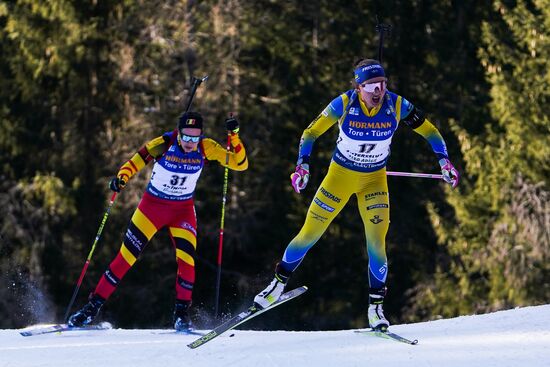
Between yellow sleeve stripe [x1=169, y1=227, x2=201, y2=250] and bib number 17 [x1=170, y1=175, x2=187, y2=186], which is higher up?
bib number 17 [x1=170, y1=175, x2=187, y2=186]

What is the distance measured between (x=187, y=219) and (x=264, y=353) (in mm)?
2181

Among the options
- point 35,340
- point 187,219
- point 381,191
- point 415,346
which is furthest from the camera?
point 187,219

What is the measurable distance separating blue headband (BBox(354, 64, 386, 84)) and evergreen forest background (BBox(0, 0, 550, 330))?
11615 mm

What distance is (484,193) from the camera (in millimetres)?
19703

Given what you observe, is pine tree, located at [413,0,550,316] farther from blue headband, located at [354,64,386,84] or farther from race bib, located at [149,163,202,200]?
blue headband, located at [354,64,386,84]

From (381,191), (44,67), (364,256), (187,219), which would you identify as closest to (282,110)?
(364,256)

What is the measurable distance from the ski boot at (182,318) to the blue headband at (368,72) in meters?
2.89

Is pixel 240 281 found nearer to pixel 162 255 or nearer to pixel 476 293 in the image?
pixel 162 255

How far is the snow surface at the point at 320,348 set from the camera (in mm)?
7113

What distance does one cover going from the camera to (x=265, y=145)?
2083 cm

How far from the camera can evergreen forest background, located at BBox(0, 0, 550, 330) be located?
1931 cm

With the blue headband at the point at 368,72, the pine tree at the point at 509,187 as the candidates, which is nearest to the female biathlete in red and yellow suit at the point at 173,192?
the blue headband at the point at 368,72

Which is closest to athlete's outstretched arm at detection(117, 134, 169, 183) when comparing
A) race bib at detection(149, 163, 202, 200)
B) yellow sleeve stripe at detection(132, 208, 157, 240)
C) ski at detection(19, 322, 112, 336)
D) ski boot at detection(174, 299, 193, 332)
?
race bib at detection(149, 163, 202, 200)

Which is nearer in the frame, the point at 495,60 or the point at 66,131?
the point at 495,60
